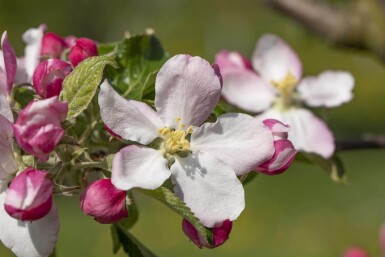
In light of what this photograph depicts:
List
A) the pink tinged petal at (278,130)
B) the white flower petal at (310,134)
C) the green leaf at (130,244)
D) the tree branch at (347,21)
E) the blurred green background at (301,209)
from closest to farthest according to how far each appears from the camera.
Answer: the pink tinged petal at (278,130), the green leaf at (130,244), the white flower petal at (310,134), the tree branch at (347,21), the blurred green background at (301,209)

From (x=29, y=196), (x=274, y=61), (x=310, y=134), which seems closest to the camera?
(x=29, y=196)

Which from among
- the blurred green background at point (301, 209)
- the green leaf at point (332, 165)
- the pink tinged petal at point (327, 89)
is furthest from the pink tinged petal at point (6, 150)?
the blurred green background at point (301, 209)

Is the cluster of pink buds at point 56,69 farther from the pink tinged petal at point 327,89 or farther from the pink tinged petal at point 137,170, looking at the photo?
the pink tinged petal at point 327,89

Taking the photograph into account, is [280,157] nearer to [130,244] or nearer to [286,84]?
[130,244]

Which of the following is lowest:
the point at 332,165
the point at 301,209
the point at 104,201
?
the point at 301,209

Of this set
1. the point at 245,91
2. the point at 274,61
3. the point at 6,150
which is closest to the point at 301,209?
the point at 274,61

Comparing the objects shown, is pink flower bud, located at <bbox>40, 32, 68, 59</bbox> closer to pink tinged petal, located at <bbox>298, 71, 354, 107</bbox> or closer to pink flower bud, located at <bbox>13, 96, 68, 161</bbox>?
pink flower bud, located at <bbox>13, 96, 68, 161</bbox>

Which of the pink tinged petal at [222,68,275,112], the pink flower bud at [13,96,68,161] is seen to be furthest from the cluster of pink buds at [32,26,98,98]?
the pink tinged petal at [222,68,275,112]
